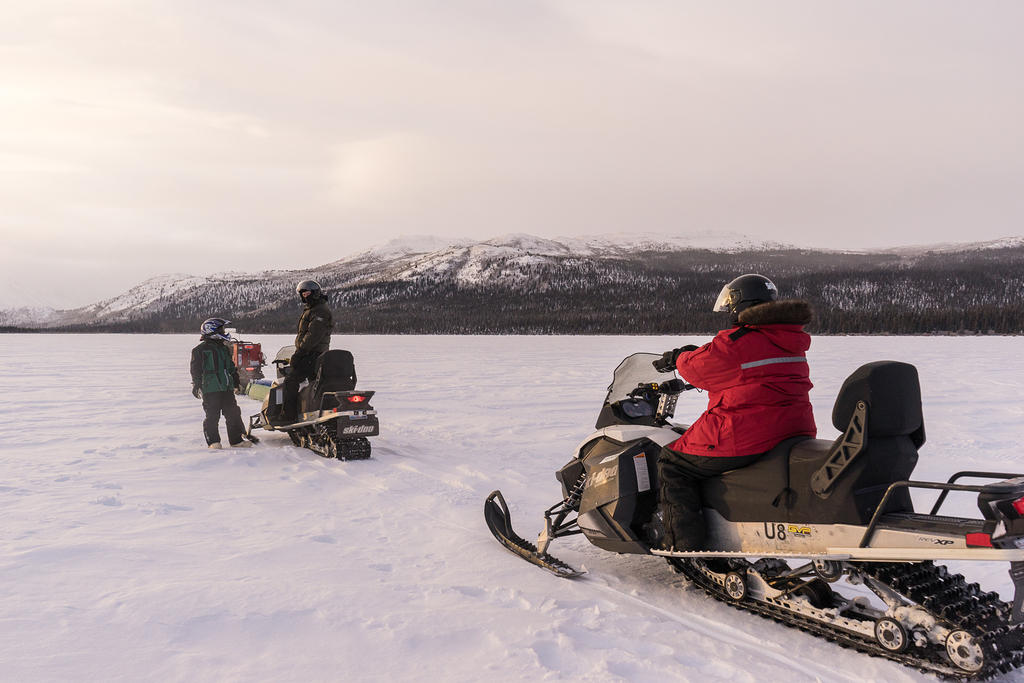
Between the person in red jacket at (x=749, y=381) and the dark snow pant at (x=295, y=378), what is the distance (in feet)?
19.4

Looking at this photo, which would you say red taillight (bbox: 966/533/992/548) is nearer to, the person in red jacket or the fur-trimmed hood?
the person in red jacket

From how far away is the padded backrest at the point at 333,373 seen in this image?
795 centimetres

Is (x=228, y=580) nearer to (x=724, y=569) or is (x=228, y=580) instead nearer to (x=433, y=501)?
(x=433, y=501)

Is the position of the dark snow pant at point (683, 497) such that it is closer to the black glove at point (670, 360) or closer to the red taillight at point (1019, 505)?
the black glove at point (670, 360)

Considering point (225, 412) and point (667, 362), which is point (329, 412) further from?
point (667, 362)

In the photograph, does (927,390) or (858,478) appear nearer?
(858,478)

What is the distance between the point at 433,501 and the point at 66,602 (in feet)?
9.12

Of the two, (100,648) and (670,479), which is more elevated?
(670,479)

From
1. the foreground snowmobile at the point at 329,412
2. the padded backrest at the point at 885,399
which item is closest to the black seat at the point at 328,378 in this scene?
the foreground snowmobile at the point at 329,412

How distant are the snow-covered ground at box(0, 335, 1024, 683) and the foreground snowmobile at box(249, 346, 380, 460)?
248 mm

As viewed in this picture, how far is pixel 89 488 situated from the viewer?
5.62 meters

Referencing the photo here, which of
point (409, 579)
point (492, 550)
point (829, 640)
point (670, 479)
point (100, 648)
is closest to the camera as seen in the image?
point (100, 648)

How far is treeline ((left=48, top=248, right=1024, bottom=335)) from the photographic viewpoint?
80188mm

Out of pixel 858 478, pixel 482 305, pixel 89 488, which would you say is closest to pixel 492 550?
pixel 858 478
